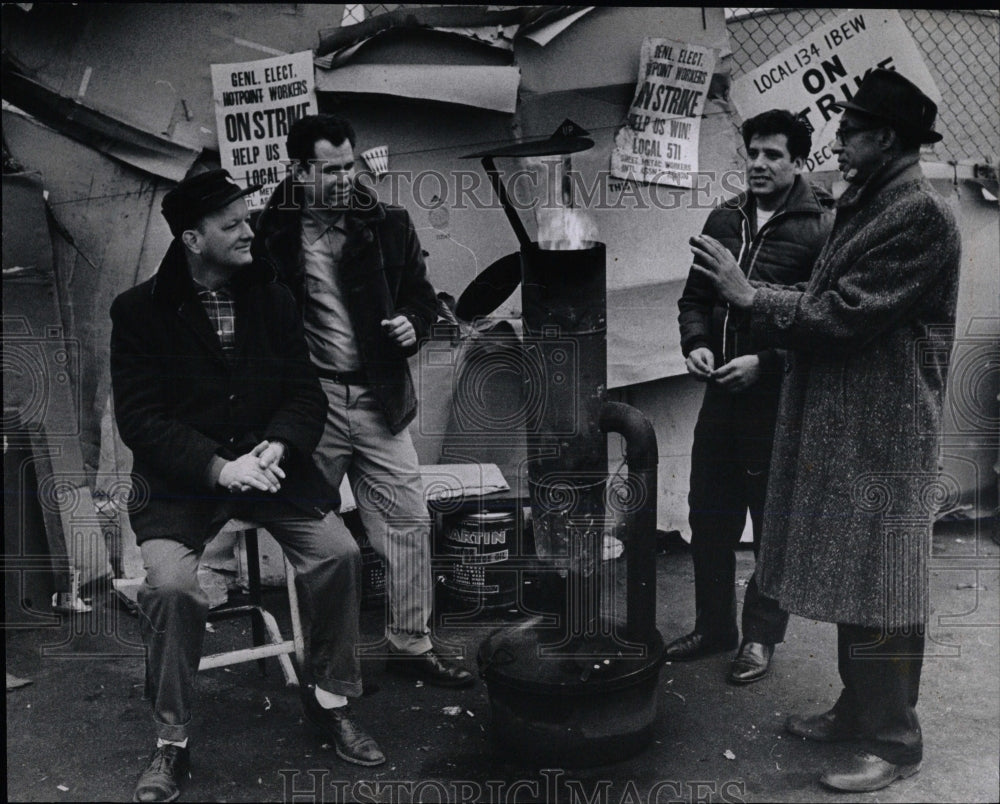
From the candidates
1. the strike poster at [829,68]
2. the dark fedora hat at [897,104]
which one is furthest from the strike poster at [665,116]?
the dark fedora hat at [897,104]

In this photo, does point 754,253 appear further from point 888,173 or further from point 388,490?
point 388,490

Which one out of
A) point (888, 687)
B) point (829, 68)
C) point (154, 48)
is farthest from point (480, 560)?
point (829, 68)

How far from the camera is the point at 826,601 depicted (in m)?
3.48

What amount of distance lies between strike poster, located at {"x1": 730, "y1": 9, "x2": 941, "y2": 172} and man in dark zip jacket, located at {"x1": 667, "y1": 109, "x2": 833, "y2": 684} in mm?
954

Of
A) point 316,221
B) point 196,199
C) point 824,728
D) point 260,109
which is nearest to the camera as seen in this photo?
point 196,199

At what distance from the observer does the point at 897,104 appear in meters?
3.29

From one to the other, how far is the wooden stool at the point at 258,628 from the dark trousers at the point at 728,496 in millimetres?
1775

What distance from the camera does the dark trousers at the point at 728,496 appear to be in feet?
14.0

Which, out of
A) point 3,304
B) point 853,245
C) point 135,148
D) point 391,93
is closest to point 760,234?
point 853,245

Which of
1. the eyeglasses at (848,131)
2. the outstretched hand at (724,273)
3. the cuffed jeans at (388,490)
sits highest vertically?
the eyeglasses at (848,131)

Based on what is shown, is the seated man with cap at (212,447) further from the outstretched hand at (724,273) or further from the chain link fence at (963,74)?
the chain link fence at (963,74)

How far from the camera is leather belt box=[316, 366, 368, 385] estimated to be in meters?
4.12

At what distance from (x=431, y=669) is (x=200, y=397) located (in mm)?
1552

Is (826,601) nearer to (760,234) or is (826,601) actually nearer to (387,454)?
(760,234)
